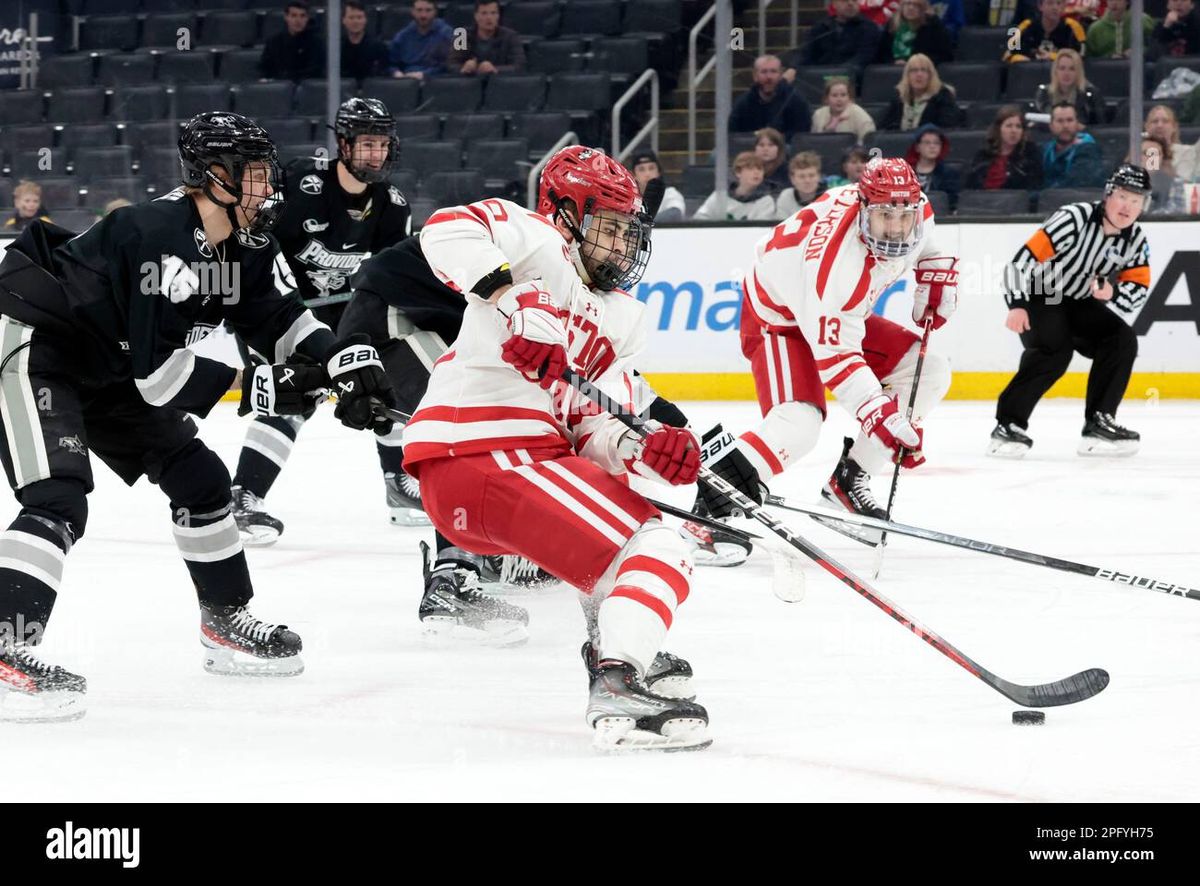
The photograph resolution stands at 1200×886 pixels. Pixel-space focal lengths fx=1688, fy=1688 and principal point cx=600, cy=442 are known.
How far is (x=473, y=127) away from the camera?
8.10m

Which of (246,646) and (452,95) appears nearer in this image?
(246,646)

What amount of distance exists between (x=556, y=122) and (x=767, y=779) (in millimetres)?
6091

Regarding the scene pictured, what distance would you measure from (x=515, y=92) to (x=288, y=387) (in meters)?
5.59

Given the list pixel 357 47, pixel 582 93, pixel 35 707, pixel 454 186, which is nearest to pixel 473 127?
pixel 454 186

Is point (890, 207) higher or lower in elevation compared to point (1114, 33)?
lower

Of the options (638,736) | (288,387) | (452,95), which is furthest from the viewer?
(452,95)

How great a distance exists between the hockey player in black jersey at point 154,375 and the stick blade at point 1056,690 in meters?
1.18

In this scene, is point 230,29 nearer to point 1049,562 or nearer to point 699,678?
point 699,678

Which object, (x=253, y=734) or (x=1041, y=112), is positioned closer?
(x=253, y=734)

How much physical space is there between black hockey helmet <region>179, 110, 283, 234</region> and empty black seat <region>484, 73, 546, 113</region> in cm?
536

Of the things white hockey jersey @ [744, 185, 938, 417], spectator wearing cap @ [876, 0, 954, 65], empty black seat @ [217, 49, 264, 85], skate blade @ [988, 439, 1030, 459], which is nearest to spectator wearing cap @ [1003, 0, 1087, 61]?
spectator wearing cap @ [876, 0, 954, 65]
